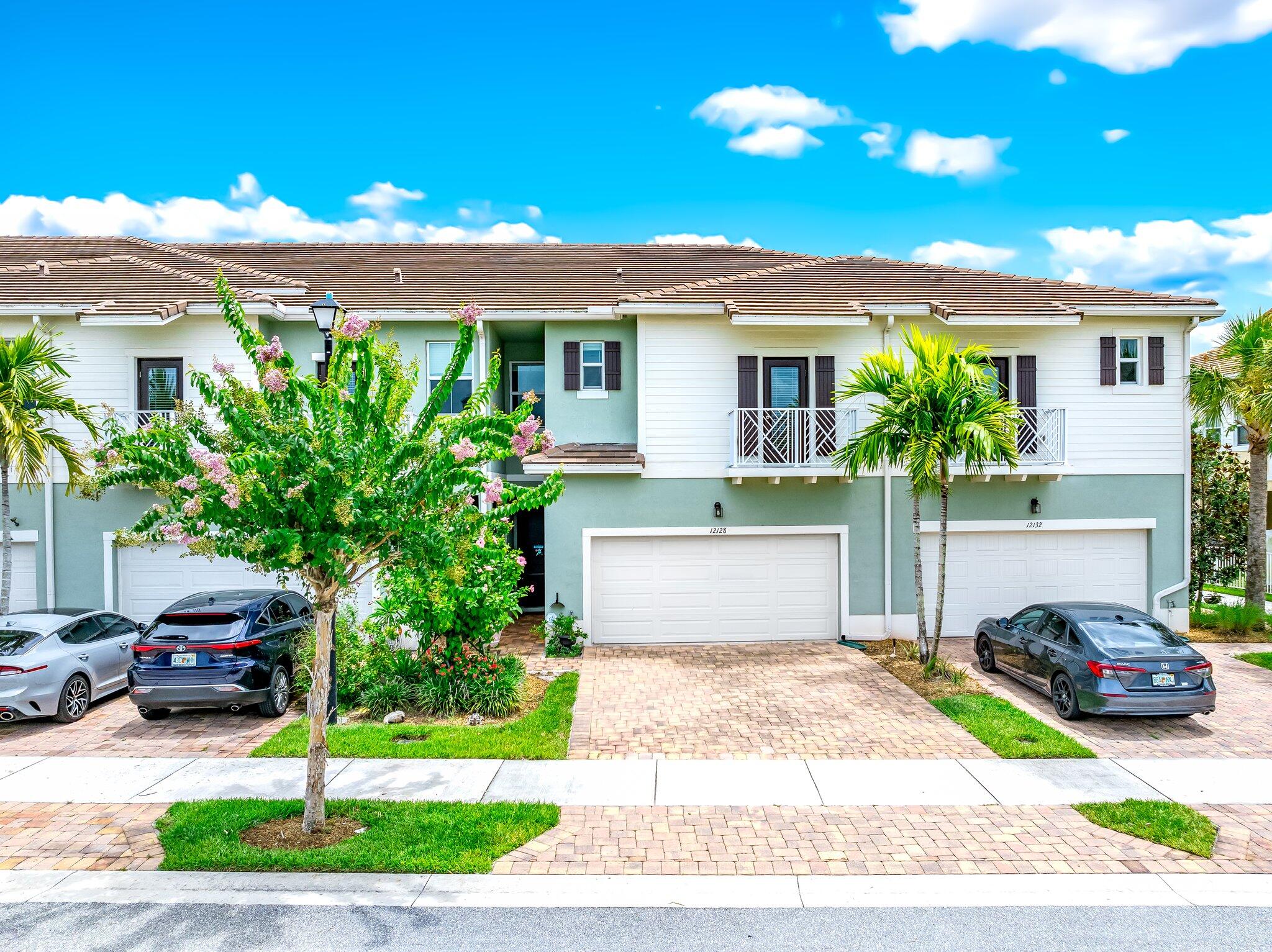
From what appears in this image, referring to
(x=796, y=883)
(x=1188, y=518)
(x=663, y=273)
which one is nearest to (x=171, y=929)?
(x=796, y=883)

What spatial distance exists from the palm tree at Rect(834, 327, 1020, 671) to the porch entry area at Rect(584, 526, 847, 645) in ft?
8.60

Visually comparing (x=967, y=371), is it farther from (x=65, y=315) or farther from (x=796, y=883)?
(x=65, y=315)

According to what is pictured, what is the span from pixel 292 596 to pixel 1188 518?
54.2 feet

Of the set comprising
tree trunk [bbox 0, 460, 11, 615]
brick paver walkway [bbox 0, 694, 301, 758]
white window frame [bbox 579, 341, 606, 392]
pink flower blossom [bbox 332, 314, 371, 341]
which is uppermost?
white window frame [bbox 579, 341, 606, 392]

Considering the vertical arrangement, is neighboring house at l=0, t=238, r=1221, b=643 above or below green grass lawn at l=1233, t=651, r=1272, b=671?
above

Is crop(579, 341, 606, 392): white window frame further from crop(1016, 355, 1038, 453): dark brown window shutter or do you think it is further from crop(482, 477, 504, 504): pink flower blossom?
crop(1016, 355, 1038, 453): dark brown window shutter

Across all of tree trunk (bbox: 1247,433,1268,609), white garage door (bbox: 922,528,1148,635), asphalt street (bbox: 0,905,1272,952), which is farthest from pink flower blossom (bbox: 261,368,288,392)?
tree trunk (bbox: 1247,433,1268,609)

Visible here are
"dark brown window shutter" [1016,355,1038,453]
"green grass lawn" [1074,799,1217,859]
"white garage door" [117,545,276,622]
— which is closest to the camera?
"green grass lawn" [1074,799,1217,859]

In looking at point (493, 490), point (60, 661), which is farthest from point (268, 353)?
point (60, 661)

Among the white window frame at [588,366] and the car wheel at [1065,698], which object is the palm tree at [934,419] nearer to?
the car wheel at [1065,698]

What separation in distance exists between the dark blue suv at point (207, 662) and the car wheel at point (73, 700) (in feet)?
2.51

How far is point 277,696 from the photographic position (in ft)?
33.3

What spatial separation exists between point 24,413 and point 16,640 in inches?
156

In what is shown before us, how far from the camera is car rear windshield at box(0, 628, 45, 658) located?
955cm
